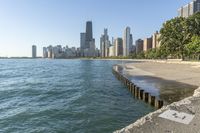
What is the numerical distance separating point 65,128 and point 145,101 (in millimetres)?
8448

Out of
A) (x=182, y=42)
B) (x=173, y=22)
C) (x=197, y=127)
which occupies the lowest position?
(x=197, y=127)

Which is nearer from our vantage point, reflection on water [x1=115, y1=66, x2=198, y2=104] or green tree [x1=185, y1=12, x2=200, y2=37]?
reflection on water [x1=115, y1=66, x2=198, y2=104]

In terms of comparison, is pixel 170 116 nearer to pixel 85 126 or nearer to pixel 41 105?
pixel 85 126

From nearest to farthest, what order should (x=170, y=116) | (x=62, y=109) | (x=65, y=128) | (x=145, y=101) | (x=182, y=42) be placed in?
1. (x=170, y=116)
2. (x=65, y=128)
3. (x=62, y=109)
4. (x=145, y=101)
5. (x=182, y=42)

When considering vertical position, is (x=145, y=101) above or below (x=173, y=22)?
below

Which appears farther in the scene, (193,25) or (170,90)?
(193,25)

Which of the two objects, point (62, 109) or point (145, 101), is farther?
point (145, 101)

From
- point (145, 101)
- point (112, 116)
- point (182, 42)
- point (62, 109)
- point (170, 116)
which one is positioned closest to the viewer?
point (170, 116)

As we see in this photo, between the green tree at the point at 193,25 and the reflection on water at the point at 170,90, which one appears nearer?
the reflection on water at the point at 170,90

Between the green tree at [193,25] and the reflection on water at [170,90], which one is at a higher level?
the green tree at [193,25]

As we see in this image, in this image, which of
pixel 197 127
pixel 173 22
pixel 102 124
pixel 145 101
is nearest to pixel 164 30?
pixel 173 22

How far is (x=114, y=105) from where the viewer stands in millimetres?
19594

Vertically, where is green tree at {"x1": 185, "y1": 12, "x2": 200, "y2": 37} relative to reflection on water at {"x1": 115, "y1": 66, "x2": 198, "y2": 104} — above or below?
above

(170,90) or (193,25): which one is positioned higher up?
(193,25)
